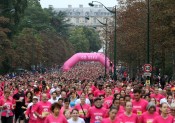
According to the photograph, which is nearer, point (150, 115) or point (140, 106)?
point (150, 115)

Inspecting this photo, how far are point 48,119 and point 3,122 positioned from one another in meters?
7.02

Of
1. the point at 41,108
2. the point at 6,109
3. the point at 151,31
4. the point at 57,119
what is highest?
the point at 57,119

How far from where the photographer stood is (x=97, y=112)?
49.9 ft

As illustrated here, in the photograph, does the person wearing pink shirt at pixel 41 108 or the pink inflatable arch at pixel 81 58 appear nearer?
the person wearing pink shirt at pixel 41 108

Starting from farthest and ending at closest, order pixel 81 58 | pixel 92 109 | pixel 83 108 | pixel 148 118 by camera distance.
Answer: pixel 81 58 → pixel 83 108 → pixel 92 109 → pixel 148 118

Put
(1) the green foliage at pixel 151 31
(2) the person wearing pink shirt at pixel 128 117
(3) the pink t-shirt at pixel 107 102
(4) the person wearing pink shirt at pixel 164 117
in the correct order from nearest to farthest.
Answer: (4) the person wearing pink shirt at pixel 164 117 < (2) the person wearing pink shirt at pixel 128 117 < (3) the pink t-shirt at pixel 107 102 < (1) the green foliage at pixel 151 31

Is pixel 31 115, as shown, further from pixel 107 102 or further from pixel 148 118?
pixel 148 118

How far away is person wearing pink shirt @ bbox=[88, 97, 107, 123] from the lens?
15.1 meters

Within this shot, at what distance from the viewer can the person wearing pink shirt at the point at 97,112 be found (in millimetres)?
15086

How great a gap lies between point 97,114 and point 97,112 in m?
0.05

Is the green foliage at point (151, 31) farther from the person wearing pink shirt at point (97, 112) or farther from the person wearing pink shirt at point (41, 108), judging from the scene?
the person wearing pink shirt at point (97, 112)

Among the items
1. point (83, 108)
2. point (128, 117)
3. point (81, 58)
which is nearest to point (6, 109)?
point (83, 108)

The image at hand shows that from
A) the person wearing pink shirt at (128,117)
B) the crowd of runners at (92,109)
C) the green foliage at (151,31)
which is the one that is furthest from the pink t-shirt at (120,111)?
the green foliage at (151,31)

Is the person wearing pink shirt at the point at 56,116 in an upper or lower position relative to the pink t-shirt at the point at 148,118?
upper
